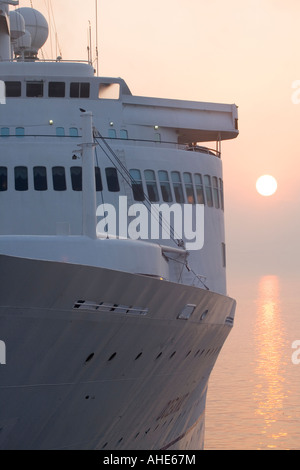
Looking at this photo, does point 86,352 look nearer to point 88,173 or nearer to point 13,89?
point 88,173

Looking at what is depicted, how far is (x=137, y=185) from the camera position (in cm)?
2856

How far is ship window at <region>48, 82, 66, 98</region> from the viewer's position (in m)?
30.3

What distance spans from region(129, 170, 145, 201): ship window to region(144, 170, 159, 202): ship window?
0.77 feet

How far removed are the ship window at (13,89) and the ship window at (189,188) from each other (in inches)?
212

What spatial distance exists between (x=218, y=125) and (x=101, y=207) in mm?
6667

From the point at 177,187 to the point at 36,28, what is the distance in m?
14.1

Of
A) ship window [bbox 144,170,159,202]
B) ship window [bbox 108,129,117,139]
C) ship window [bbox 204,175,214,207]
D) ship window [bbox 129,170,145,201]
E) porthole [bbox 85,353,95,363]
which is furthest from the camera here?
ship window [bbox 204,175,214,207]

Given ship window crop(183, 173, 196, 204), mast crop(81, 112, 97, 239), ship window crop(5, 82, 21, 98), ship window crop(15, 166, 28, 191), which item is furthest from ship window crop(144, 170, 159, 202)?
mast crop(81, 112, 97, 239)

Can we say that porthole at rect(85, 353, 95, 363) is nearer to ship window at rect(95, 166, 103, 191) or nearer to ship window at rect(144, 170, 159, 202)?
ship window at rect(95, 166, 103, 191)

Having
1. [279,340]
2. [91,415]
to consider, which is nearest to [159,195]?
[91,415]

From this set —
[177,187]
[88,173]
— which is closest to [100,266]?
[88,173]

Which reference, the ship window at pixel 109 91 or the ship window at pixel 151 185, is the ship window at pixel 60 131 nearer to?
the ship window at pixel 109 91

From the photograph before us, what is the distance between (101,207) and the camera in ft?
91.1

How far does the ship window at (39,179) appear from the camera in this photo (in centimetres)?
2738
